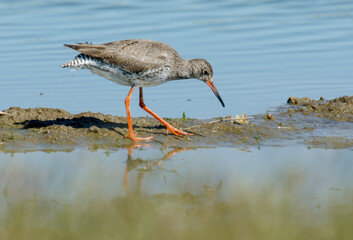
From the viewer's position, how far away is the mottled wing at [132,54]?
327 inches

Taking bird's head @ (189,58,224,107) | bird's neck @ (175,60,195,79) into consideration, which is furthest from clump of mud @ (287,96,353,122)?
bird's neck @ (175,60,195,79)

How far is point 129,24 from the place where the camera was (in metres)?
14.8

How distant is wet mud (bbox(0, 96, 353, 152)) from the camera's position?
7.84 metres

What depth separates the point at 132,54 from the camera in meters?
8.41

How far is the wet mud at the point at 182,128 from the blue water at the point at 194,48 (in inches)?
38.8

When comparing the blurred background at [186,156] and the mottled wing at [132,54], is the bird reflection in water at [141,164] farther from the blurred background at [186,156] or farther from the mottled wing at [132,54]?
the mottled wing at [132,54]

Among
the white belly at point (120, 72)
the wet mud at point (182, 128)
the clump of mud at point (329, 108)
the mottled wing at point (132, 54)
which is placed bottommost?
the wet mud at point (182, 128)

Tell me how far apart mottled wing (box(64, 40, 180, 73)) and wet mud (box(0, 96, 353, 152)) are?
0.95 metres

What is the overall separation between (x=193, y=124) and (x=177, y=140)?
864mm

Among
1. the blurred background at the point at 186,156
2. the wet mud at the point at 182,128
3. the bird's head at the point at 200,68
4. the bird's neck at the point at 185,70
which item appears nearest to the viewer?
the blurred background at the point at 186,156

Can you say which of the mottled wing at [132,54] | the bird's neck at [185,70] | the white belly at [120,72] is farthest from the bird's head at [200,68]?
the white belly at [120,72]

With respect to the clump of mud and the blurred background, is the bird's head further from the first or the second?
the clump of mud

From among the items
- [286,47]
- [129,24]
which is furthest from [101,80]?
[286,47]

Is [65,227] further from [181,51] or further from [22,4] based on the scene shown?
[22,4]
